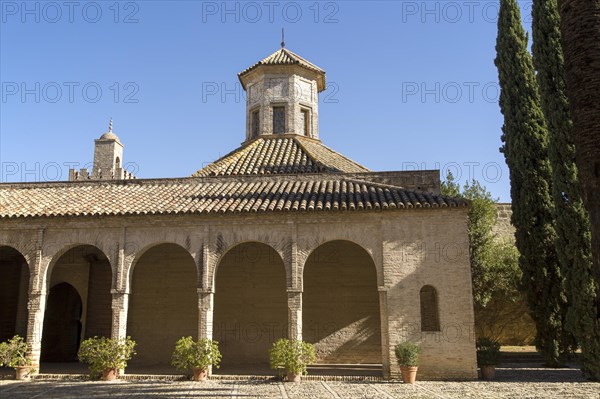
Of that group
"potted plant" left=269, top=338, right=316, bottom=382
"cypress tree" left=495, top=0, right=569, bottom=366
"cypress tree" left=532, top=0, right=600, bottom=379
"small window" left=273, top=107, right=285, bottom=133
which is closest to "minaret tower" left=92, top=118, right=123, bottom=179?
"small window" left=273, top=107, right=285, bottom=133

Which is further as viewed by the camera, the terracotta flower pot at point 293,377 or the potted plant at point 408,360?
the terracotta flower pot at point 293,377

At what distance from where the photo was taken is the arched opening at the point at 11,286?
18516mm

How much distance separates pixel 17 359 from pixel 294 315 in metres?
7.62

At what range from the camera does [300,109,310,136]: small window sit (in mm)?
23703

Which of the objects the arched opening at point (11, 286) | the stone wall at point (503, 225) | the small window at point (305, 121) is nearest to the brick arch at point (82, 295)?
the arched opening at point (11, 286)

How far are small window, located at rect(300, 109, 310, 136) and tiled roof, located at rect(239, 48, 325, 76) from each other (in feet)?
6.40

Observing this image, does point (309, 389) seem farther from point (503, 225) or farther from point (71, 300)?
point (503, 225)

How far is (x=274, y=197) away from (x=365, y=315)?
5.18 metres

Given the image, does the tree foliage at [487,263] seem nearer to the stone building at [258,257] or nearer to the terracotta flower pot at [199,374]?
the stone building at [258,257]

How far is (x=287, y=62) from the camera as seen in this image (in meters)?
23.3

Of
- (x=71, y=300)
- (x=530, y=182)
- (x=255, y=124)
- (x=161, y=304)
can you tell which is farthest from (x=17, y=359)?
(x=530, y=182)

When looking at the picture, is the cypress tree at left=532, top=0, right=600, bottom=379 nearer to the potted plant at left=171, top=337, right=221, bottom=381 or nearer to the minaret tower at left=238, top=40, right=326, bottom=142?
the potted plant at left=171, top=337, right=221, bottom=381

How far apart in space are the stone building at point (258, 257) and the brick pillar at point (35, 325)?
37 millimetres

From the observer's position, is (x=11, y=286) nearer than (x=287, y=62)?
Yes
